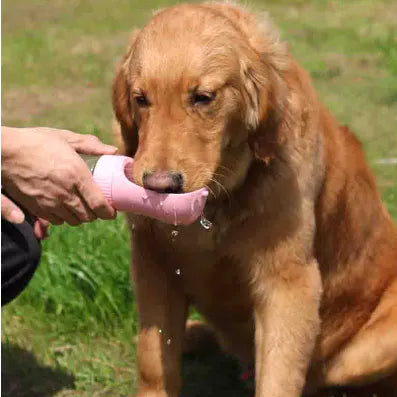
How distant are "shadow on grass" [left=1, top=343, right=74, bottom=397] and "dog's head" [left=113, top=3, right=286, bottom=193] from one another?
1.32m

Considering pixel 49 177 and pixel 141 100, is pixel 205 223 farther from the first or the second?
pixel 49 177

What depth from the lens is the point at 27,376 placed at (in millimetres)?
4801

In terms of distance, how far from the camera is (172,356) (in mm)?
4344

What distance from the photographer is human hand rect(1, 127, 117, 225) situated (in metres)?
Result: 3.50

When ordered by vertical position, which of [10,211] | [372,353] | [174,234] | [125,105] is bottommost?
[372,353]

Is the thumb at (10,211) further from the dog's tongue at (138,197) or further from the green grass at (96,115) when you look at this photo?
the green grass at (96,115)

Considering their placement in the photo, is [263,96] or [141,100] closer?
[141,100]

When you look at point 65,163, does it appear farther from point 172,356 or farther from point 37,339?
point 37,339

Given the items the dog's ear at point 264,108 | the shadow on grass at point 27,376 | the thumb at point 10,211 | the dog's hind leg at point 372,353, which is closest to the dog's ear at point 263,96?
the dog's ear at point 264,108

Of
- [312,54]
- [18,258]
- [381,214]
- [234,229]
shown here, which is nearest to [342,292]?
[381,214]

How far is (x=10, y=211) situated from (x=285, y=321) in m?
1.22

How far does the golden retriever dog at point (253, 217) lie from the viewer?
369 cm

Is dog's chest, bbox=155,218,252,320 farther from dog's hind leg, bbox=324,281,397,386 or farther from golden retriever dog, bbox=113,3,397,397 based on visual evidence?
dog's hind leg, bbox=324,281,397,386

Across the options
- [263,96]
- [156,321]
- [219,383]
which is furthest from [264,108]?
[219,383]
